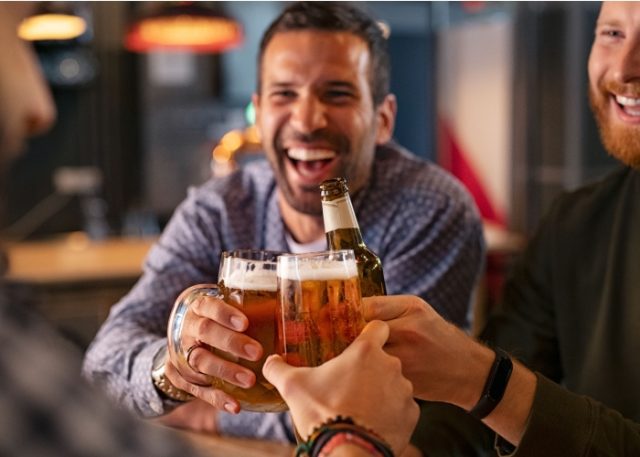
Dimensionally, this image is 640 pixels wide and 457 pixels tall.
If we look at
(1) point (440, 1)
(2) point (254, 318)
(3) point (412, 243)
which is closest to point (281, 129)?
(3) point (412, 243)

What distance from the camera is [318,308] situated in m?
1.09

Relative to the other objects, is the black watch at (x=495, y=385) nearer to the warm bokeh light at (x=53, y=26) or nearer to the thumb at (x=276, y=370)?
the thumb at (x=276, y=370)

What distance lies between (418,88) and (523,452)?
7.18m

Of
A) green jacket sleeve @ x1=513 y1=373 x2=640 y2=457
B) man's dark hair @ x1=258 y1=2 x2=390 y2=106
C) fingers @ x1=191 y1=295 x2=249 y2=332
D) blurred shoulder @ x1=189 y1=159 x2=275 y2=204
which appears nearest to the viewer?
fingers @ x1=191 y1=295 x2=249 y2=332

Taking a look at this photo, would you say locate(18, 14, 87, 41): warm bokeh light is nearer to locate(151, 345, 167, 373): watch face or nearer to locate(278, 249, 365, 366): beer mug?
locate(151, 345, 167, 373): watch face

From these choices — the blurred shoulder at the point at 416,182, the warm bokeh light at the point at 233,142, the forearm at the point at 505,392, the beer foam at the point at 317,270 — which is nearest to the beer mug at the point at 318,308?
the beer foam at the point at 317,270

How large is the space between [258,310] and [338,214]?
0.16 m

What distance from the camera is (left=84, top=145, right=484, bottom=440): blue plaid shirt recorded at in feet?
5.98

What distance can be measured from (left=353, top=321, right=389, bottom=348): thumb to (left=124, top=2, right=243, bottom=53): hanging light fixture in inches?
141

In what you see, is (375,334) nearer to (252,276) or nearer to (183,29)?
(252,276)

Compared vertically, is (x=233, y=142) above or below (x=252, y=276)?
below

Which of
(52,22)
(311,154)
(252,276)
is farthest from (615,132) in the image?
(52,22)

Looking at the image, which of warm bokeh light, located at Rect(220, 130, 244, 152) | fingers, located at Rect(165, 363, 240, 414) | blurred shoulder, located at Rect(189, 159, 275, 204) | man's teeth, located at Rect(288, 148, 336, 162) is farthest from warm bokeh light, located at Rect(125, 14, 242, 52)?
fingers, located at Rect(165, 363, 240, 414)

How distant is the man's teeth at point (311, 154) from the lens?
72.6 inches
